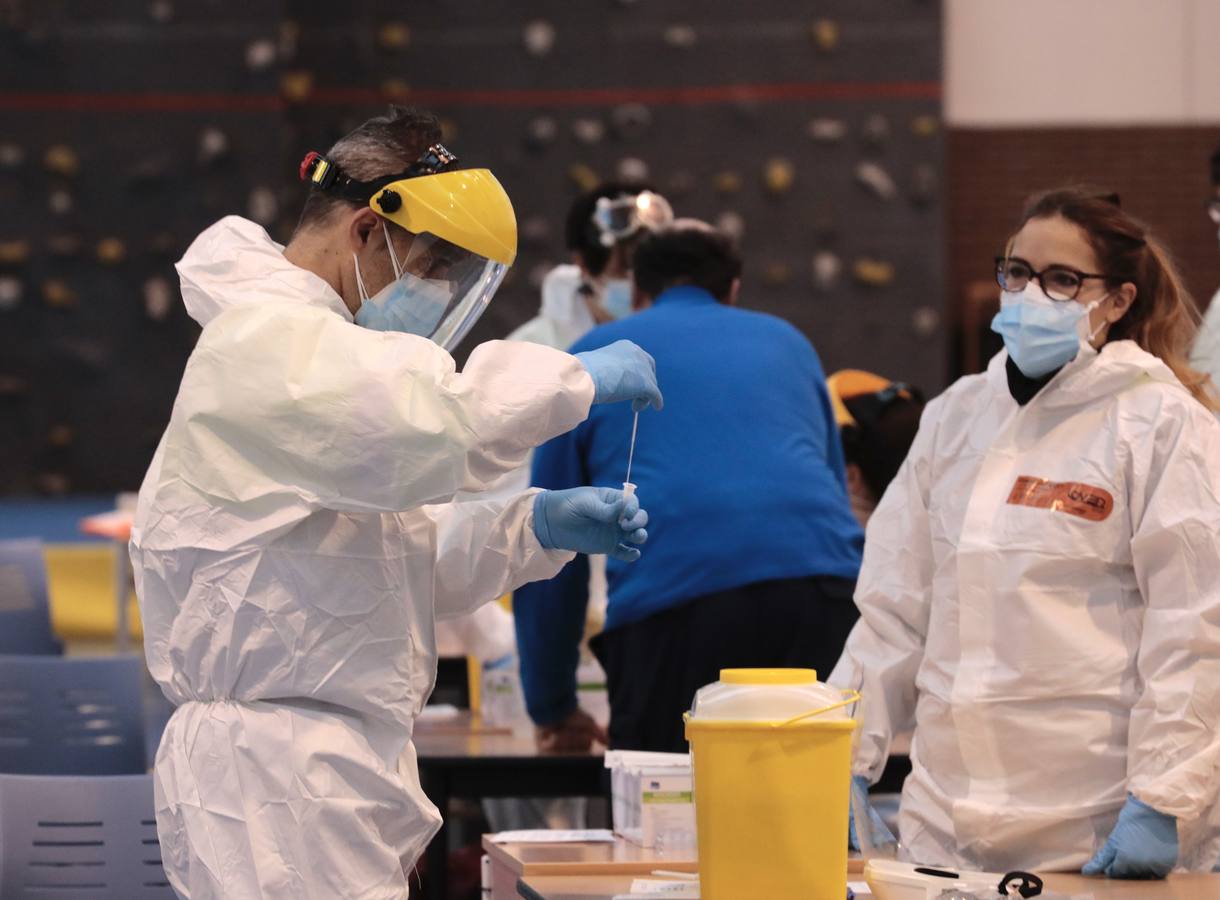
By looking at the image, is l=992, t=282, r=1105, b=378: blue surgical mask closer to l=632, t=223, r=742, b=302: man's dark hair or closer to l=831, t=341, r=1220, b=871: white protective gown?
l=831, t=341, r=1220, b=871: white protective gown

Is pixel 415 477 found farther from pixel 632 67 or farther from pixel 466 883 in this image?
pixel 632 67

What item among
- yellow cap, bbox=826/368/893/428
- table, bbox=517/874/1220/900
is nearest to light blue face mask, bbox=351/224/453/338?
table, bbox=517/874/1220/900

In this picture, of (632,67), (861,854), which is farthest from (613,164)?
(861,854)

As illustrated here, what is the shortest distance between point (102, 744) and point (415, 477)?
1.99 meters

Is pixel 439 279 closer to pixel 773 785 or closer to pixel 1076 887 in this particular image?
pixel 773 785

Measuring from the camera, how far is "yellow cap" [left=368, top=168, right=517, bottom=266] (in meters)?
2.07

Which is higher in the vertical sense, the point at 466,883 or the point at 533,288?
the point at 533,288

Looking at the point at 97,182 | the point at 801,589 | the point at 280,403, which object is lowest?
the point at 801,589

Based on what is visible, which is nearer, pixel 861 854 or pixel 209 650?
pixel 209 650

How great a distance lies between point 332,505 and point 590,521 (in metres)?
0.38

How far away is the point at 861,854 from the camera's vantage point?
8.06ft

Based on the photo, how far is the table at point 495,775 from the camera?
348 cm

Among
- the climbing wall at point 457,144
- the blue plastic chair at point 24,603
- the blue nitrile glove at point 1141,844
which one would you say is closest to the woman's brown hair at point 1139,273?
the blue nitrile glove at point 1141,844

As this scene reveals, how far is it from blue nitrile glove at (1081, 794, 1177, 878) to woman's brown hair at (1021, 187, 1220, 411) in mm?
666
